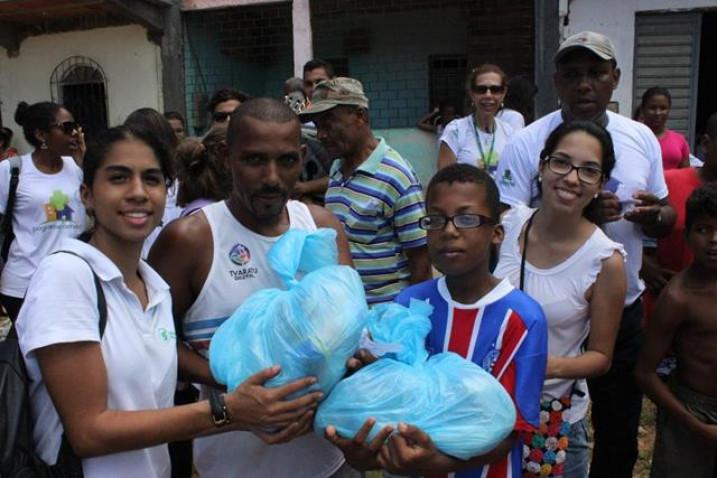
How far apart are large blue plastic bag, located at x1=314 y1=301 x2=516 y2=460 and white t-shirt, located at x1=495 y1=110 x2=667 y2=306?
50.3 inches

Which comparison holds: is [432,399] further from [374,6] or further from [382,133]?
[374,6]

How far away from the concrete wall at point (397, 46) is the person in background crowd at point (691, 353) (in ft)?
25.0

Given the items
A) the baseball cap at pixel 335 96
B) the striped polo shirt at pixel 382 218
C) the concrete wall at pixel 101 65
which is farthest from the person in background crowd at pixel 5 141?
the striped polo shirt at pixel 382 218

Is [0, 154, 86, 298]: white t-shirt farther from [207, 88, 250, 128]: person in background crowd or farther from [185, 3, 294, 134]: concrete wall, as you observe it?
[185, 3, 294, 134]: concrete wall

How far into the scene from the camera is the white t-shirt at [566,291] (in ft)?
6.27

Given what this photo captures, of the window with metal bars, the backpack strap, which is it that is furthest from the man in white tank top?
the window with metal bars

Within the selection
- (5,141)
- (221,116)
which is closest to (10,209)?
(221,116)

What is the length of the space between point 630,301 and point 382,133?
6.06 m

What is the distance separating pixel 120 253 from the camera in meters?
1.53

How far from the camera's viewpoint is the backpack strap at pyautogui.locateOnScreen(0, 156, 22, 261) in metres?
3.66

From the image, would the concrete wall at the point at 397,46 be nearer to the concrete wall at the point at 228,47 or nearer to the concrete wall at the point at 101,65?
the concrete wall at the point at 228,47

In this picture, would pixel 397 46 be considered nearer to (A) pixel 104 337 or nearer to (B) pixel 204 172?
(B) pixel 204 172

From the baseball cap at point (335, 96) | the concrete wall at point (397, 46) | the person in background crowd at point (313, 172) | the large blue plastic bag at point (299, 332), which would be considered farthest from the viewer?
the concrete wall at point (397, 46)

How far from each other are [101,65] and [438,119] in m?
5.11
